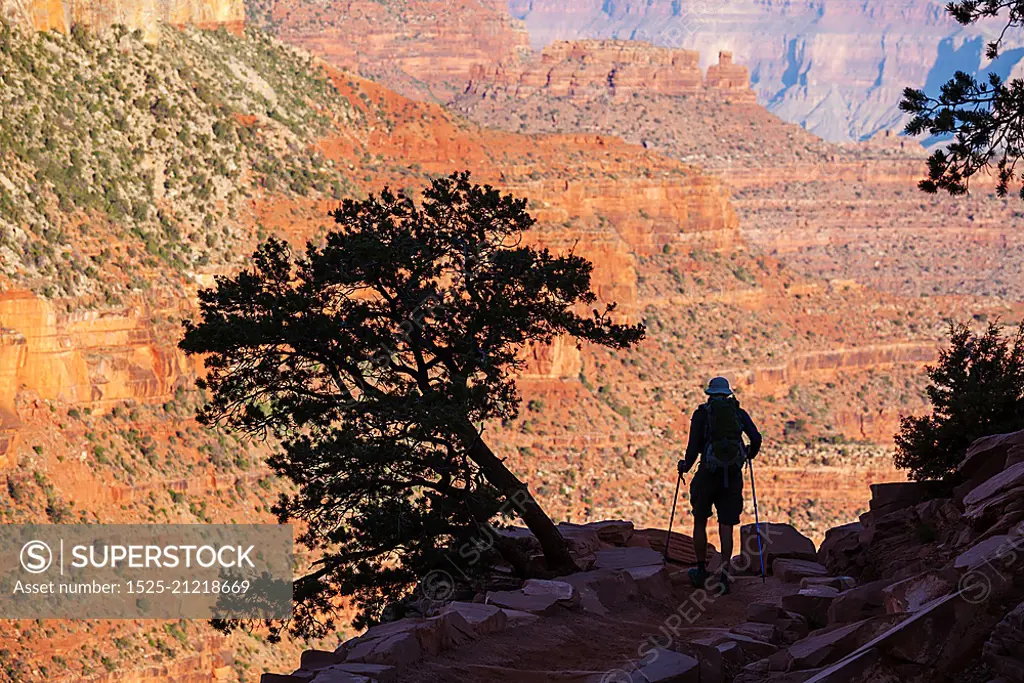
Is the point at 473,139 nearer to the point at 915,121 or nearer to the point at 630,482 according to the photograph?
the point at 630,482

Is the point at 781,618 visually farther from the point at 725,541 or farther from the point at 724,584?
the point at 724,584

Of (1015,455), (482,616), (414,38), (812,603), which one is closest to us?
(482,616)

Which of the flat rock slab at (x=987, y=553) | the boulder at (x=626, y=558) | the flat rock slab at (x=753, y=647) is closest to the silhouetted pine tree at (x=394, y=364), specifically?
the boulder at (x=626, y=558)

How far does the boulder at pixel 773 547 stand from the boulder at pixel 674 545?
864mm

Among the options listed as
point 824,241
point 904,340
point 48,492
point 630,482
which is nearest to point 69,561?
point 48,492

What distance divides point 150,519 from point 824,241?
95619mm

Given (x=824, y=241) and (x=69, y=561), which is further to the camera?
(x=824, y=241)

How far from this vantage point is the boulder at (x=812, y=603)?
51.9 feet

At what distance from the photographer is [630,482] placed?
60594 mm

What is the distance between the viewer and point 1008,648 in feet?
35.5

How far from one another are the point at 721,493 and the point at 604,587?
181 cm

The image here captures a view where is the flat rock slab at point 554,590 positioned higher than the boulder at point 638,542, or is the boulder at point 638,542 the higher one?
the boulder at point 638,542

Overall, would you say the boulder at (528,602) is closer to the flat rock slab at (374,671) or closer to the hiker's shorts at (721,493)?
the hiker's shorts at (721,493)

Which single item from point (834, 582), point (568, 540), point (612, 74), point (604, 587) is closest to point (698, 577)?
point (604, 587)
